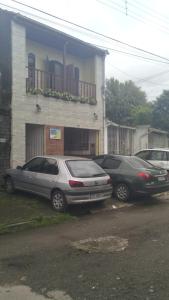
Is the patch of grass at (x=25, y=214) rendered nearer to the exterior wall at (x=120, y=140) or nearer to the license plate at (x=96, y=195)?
the license plate at (x=96, y=195)

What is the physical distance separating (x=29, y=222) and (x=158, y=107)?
78.5 feet

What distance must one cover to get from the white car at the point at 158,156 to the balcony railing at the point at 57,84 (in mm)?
3970

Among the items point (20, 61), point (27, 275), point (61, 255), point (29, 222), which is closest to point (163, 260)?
point (61, 255)

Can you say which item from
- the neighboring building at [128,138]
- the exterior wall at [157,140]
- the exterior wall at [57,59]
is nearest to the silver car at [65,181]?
the exterior wall at [57,59]

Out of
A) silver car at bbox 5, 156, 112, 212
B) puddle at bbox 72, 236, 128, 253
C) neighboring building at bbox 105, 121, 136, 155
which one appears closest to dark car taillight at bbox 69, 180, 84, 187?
silver car at bbox 5, 156, 112, 212

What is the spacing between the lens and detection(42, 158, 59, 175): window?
10.9 meters

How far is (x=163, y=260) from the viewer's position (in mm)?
6012

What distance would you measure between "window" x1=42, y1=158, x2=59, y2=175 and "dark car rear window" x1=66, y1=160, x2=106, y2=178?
1.32 feet

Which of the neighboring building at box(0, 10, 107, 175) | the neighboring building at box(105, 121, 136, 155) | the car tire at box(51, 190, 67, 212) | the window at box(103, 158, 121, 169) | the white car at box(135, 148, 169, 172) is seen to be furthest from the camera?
the neighboring building at box(105, 121, 136, 155)

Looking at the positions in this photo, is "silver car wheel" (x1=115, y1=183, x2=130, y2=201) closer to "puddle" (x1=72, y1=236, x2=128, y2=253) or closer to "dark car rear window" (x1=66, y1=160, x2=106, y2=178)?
"dark car rear window" (x1=66, y1=160, x2=106, y2=178)

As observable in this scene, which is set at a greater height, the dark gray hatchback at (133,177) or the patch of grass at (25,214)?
the dark gray hatchback at (133,177)

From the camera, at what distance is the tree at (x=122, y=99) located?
4097cm

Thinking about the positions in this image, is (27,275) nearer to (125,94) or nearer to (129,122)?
(129,122)

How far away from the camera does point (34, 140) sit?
16172mm
